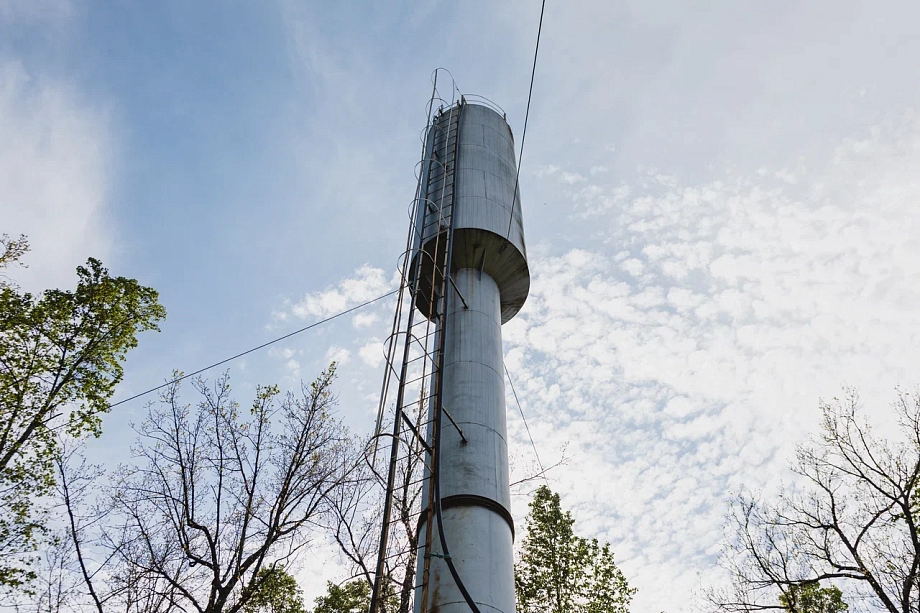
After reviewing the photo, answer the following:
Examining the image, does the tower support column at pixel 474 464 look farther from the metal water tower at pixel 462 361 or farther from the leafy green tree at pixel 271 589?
the leafy green tree at pixel 271 589

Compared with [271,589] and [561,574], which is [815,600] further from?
[271,589]

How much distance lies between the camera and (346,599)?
21.8 m

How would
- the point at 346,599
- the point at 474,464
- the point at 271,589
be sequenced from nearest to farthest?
the point at 474,464 → the point at 271,589 → the point at 346,599

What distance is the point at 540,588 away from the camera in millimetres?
19250

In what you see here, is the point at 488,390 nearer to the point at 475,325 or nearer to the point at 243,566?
the point at 475,325

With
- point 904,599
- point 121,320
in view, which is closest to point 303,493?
point 121,320

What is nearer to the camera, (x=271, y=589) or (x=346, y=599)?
(x=271, y=589)

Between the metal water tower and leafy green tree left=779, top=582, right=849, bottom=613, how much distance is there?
963 centimetres

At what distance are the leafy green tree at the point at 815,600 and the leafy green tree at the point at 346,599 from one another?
480 inches

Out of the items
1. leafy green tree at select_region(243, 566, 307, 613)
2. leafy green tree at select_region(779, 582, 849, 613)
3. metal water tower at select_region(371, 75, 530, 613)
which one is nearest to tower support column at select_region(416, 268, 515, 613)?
metal water tower at select_region(371, 75, 530, 613)

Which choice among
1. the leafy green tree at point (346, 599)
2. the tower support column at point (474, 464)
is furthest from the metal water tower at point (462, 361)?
the leafy green tree at point (346, 599)

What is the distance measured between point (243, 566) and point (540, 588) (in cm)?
994

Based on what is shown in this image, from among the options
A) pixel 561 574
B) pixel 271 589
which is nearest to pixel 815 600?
pixel 561 574

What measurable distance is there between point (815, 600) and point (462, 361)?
13.0 m
